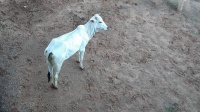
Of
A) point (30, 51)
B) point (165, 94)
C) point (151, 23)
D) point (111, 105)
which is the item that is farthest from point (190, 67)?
point (30, 51)

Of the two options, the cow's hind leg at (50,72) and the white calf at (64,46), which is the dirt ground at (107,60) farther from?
the white calf at (64,46)

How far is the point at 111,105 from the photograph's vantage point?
675 centimetres

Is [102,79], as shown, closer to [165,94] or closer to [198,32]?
[165,94]

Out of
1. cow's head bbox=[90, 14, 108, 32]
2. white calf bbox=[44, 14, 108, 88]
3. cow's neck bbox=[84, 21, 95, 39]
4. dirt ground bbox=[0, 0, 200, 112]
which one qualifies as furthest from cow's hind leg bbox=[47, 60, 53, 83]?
cow's head bbox=[90, 14, 108, 32]

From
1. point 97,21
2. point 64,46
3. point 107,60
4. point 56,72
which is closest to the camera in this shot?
point 64,46

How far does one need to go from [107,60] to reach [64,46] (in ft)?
6.51

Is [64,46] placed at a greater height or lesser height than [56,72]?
greater

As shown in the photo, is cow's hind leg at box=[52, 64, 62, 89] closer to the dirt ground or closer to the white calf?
the white calf

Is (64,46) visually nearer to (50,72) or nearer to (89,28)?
(50,72)

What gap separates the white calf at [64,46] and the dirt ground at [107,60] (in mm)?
586

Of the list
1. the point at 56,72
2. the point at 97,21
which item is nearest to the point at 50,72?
the point at 56,72

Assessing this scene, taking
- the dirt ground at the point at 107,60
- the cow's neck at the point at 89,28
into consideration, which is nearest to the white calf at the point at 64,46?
the cow's neck at the point at 89,28

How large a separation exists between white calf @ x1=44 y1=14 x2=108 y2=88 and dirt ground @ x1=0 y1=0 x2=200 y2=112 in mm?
586

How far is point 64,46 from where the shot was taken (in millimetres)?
6211
